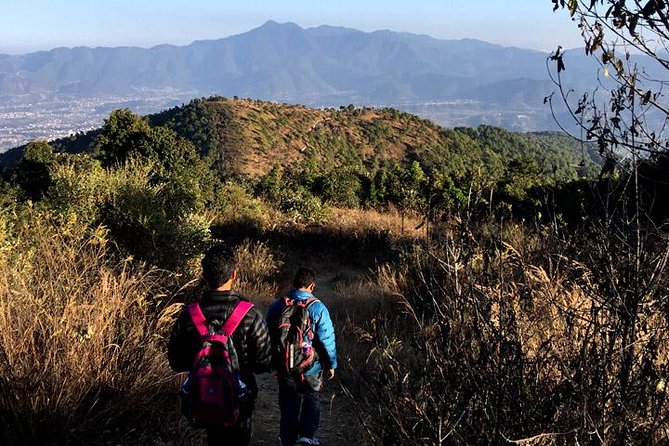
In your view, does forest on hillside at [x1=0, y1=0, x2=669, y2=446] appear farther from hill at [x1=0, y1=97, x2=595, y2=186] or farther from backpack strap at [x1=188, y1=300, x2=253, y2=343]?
hill at [x1=0, y1=97, x2=595, y2=186]

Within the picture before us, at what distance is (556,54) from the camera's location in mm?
2686

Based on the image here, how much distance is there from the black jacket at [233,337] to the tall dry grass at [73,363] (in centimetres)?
77

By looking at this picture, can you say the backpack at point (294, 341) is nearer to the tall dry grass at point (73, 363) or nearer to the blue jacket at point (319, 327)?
the blue jacket at point (319, 327)

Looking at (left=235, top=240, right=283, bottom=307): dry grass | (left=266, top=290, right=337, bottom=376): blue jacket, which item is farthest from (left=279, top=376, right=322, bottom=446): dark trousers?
(left=235, top=240, right=283, bottom=307): dry grass

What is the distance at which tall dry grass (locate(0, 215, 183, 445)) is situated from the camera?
10.6 feet

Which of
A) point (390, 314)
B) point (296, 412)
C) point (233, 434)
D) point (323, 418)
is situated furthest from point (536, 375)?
point (390, 314)

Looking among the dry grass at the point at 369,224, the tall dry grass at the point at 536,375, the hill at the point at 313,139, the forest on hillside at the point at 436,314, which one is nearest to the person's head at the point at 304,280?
the forest on hillside at the point at 436,314

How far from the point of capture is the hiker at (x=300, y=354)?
11.8 feet

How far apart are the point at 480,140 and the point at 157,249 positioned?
68.0m

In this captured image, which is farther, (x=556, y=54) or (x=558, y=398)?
(x=556, y=54)

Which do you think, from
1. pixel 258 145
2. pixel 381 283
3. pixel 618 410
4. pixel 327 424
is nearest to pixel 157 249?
A: pixel 381 283

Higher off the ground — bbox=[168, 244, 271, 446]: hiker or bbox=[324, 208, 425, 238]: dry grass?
bbox=[168, 244, 271, 446]: hiker

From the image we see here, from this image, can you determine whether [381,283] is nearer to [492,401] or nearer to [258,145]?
[492,401]

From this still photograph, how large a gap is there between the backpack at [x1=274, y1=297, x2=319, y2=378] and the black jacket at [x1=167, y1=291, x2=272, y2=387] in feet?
1.68
